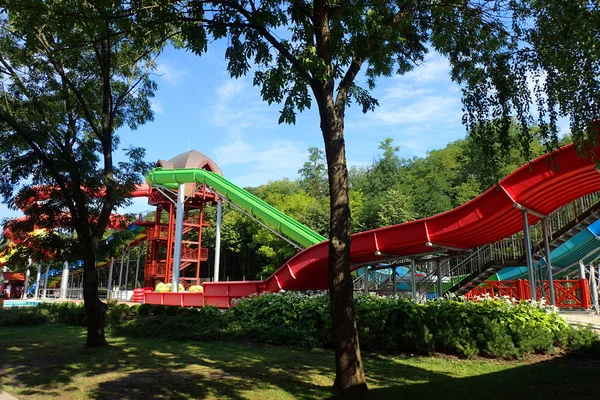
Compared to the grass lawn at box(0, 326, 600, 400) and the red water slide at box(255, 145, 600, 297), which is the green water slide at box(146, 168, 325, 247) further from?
the grass lawn at box(0, 326, 600, 400)

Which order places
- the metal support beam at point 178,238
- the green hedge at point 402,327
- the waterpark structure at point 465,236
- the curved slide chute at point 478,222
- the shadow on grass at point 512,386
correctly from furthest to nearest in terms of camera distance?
the metal support beam at point 178,238 < the waterpark structure at point 465,236 < the curved slide chute at point 478,222 < the green hedge at point 402,327 < the shadow on grass at point 512,386

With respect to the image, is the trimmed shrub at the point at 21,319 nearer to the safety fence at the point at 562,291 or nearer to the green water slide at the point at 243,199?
the green water slide at the point at 243,199

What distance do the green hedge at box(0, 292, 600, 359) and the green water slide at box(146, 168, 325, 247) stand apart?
41.8 ft

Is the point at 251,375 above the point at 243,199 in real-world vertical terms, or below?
below

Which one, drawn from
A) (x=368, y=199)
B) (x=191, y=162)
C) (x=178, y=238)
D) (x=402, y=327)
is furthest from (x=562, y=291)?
(x=368, y=199)

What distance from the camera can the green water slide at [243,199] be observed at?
2688 cm

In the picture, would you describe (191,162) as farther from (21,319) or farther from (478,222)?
(478,222)

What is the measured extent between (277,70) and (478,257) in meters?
16.9

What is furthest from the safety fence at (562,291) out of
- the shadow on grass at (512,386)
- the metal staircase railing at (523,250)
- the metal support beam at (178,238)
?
the metal support beam at (178,238)

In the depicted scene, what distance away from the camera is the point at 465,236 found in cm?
1482

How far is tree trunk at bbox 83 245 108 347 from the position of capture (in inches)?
417

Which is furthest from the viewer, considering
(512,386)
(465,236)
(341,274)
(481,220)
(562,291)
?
(562,291)

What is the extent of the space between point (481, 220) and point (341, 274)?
28.3ft

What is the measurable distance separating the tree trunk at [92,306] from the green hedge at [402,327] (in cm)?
225
